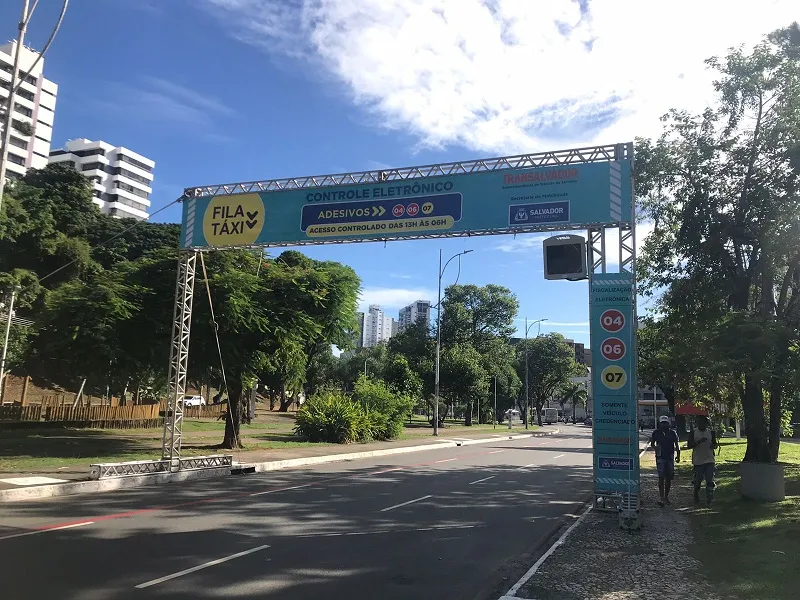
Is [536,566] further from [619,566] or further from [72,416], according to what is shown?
[72,416]

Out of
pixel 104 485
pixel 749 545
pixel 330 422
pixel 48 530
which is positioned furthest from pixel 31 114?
pixel 749 545

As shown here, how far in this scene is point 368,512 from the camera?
35.2 feet

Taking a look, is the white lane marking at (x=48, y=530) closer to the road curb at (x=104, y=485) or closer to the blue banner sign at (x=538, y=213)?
the road curb at (x=104, y=485)

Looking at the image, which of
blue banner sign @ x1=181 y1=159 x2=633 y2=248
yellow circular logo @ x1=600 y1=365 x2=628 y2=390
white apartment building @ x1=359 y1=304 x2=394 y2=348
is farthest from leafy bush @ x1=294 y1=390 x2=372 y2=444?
white apartment building @ x1=359 y1=304 x2=394 y2=348

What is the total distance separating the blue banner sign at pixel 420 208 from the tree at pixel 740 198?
5.24m

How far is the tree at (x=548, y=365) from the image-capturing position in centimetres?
8325

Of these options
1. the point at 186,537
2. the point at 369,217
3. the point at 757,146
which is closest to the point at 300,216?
→ the point at 369,217

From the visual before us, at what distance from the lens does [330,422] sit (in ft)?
94.6

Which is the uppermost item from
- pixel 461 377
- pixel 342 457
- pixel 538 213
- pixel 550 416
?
pixel 538 213

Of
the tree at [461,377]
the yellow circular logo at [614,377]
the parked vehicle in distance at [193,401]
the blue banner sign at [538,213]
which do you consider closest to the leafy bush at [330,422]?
the blue banner sign at [538,213]

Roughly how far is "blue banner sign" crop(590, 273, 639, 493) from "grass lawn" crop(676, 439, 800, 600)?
5.10 feet

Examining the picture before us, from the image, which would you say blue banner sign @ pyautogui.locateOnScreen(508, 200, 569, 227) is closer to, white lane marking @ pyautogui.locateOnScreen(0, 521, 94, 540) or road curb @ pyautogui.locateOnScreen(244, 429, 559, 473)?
white lane marking @ pyautogui.locateOnScreen(0, 521, 94, 540)

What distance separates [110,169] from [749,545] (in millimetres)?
114061

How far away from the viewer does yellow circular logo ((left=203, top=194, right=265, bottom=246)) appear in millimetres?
15875
